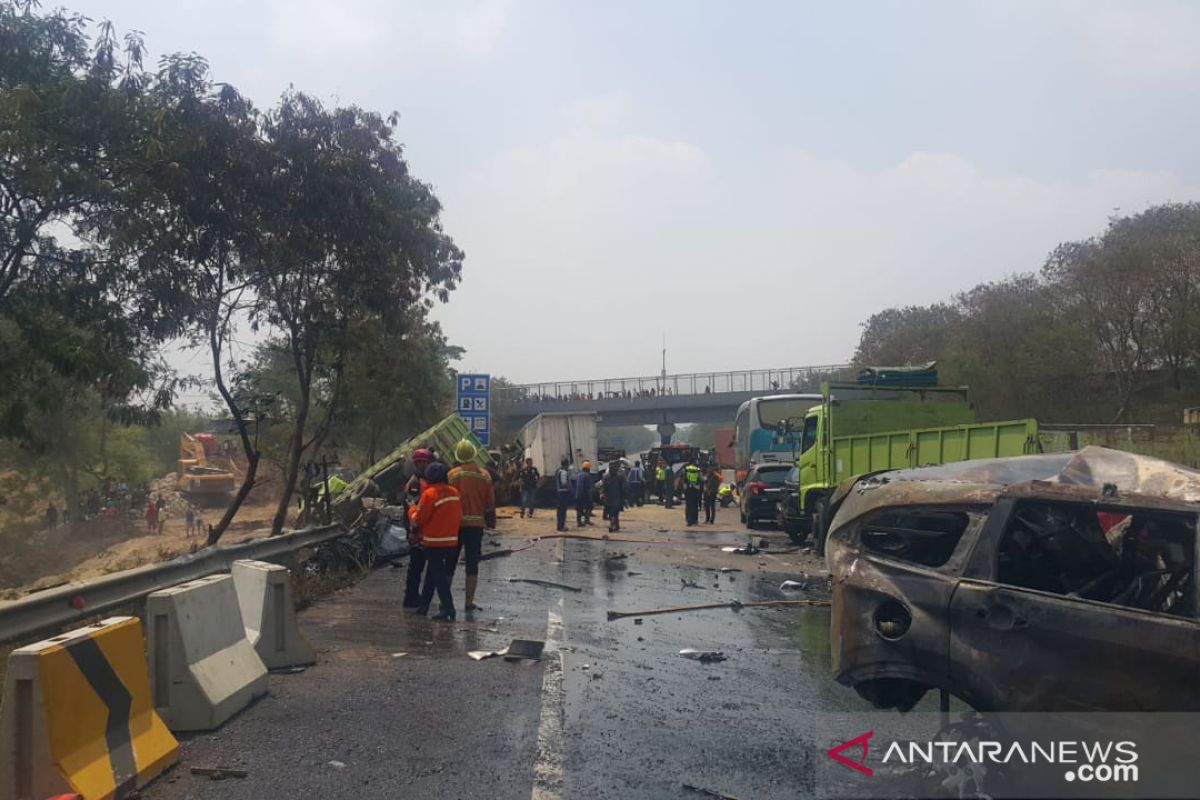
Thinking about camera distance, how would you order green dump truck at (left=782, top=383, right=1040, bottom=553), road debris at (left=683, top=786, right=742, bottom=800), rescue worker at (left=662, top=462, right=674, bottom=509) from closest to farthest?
road debris at (left=683, top=786, right=742, bottom=800) → green dump truck at (left=782, top=383, right=1040, bottom=553) → rescue worker at (left=662, top=462, right=674, bottom=509)

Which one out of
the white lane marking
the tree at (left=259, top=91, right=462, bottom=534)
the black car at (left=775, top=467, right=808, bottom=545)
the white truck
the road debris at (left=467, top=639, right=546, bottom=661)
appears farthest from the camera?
the white truck

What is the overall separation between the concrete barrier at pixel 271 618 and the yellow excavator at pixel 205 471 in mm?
31852

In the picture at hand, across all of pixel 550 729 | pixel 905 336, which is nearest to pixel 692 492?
pixel 550 729

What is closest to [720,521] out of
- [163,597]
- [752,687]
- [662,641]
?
[662,641]

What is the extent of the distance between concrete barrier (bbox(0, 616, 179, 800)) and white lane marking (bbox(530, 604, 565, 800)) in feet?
6.37

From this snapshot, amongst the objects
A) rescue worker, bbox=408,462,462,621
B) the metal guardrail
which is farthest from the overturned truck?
the metal guardrail

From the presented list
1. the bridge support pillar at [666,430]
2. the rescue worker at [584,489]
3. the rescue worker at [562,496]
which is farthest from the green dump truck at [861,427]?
the bridge support pillar at [666,430]

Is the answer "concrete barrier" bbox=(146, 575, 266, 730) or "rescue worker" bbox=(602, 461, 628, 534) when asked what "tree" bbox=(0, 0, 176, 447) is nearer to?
"concrete barrier" bbox=(146, 575, 266, 730)

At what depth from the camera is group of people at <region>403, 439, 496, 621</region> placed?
9.94 m

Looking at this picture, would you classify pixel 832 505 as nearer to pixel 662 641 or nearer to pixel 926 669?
pixel 926 669

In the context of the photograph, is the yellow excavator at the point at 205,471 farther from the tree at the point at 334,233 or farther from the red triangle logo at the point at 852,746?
the red triangle logo at the point at 852,746

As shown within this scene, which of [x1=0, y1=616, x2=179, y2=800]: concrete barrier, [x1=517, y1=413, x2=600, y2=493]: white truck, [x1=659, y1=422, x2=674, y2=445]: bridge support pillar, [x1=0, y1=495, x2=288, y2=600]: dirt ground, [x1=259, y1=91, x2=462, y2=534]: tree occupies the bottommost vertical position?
[x1=0, y1=495, x2=288, y2=600]: dirt ground

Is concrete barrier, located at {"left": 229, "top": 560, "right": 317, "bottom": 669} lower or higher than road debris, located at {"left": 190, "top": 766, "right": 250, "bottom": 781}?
higher

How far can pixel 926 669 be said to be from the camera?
4410 mm
